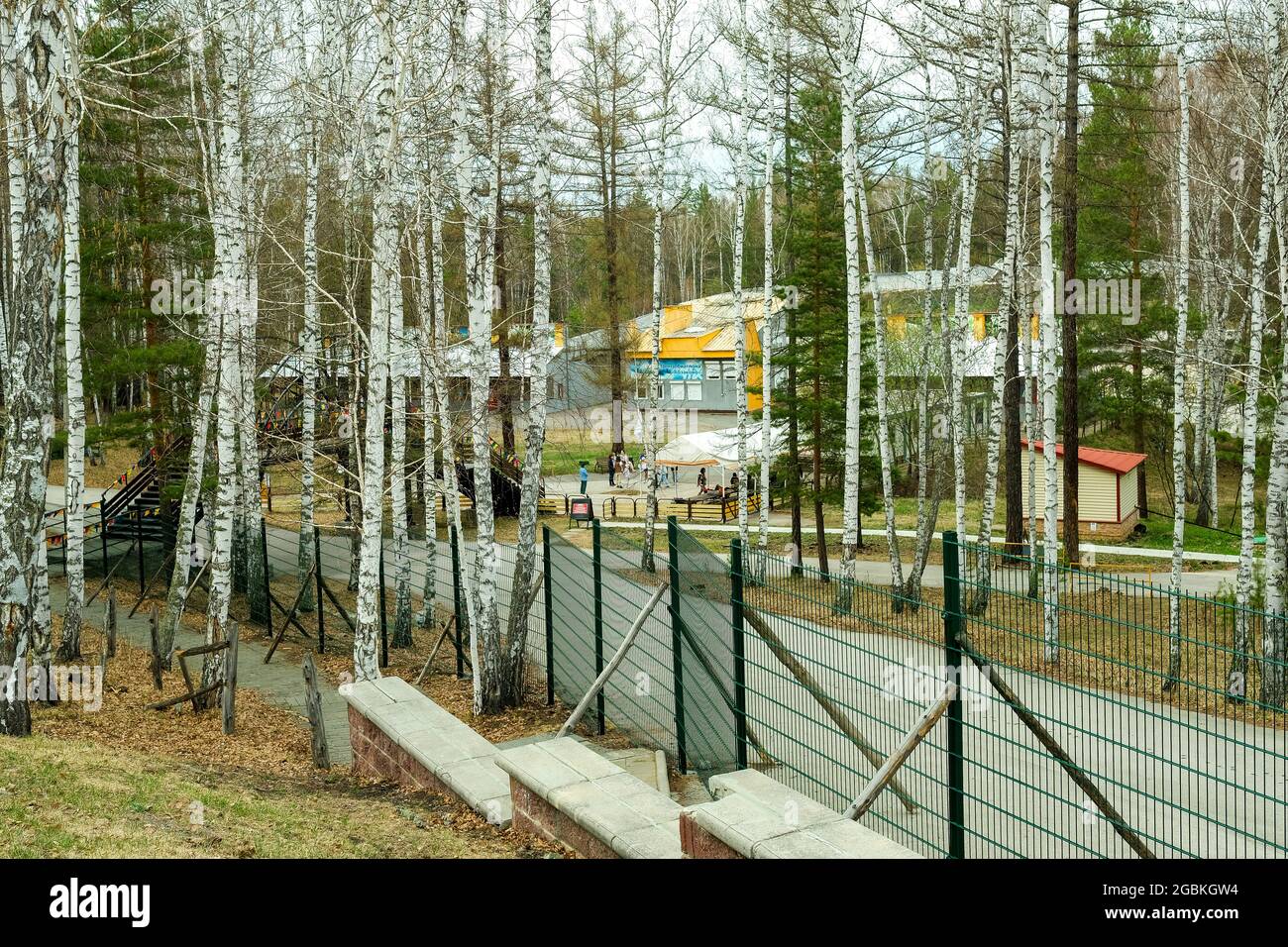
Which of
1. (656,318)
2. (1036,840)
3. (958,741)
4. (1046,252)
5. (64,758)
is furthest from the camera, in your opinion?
(656,318)

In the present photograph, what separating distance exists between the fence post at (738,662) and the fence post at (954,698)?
1.66 m

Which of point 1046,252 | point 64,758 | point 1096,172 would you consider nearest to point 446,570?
point 1046,252

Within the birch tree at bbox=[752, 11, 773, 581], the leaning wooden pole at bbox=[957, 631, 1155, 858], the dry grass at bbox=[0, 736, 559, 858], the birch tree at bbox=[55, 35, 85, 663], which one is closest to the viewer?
the leaning wooden pole at bbox=[957, 631, 1155, 858]

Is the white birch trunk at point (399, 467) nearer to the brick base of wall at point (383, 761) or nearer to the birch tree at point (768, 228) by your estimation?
the brick base of wall at point (383, 761)

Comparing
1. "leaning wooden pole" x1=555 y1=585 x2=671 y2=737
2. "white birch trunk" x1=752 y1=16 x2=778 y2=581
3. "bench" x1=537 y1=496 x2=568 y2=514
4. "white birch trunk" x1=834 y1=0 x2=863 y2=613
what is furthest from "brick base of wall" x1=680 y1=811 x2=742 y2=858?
"bench" x1=537 y1=496 x2=568 y2=514

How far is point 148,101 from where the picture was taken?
21609mm

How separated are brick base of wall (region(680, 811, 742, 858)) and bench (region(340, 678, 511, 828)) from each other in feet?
6.19

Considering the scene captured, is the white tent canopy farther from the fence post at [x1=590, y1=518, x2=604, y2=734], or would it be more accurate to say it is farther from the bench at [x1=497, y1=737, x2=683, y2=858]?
the bench at [x1=497, y1=737, x2=683, y2=858]

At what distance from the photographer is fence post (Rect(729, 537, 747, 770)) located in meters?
6.49

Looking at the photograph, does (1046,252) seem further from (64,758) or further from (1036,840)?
(64,758)

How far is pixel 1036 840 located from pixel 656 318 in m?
16.6

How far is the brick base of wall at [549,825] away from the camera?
5.92 metres

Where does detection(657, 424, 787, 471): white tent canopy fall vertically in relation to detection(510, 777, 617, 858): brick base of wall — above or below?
above

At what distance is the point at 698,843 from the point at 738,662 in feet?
5.29
